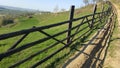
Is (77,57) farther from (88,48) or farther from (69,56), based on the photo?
(88,48)

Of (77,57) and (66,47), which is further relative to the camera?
(66,47)

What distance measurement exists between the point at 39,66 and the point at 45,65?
0.64 ft

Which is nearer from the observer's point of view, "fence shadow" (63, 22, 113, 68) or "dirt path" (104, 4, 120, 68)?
"fence shadow" (63, 22, 113, 68)

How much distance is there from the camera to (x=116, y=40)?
1091 cm

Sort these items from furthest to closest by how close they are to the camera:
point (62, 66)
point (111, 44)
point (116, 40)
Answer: point (116, 40) → point (111, 44) → point (62, 66)

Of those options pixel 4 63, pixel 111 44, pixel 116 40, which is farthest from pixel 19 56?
pixel 116 40

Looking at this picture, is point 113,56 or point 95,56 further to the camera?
point 113,56

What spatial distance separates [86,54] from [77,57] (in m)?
0.58

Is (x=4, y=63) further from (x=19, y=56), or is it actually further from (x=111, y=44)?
(x=111, y=44)

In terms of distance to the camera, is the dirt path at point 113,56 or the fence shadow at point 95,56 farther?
the dirt path at point 113,56

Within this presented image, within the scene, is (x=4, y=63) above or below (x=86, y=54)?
below

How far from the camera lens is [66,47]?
27.1ft

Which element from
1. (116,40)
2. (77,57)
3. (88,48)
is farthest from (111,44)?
(77,57)

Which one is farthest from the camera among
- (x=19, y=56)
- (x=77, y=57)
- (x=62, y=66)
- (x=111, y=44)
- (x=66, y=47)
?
(x=111, y=44)
